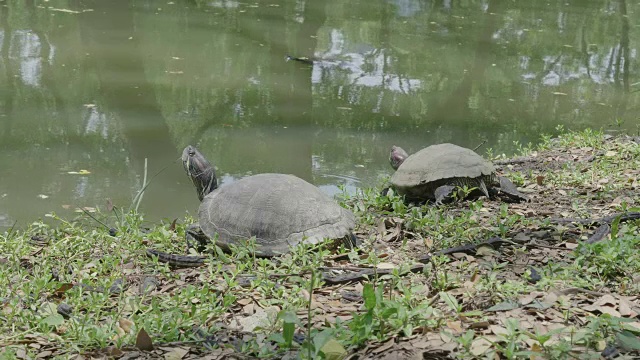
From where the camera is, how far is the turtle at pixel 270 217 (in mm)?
4598

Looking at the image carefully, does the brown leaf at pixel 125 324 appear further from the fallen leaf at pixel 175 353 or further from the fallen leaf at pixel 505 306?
the fallen leaf at pixel 505 306

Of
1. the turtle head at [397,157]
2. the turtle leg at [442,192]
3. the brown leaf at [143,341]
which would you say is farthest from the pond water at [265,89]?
the brown leaf at [143,341]

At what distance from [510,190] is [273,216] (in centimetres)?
230

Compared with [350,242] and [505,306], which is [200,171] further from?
[505,306]

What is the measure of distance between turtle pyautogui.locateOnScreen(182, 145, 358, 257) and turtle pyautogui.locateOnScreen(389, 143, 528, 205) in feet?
4.51

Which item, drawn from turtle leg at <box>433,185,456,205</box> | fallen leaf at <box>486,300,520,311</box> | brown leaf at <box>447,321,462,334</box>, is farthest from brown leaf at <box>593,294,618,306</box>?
turtle leg at <box>433,185,456,205</box>

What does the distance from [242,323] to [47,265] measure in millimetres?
1730

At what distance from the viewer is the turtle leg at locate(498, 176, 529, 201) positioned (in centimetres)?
593

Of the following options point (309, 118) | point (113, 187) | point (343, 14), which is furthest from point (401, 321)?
point (343, 14)

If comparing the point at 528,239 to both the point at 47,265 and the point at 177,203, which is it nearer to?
the point at 47,265

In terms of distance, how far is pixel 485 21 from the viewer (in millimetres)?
17438

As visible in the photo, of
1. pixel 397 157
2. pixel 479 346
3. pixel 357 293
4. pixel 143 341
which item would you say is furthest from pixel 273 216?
pixel 397 157

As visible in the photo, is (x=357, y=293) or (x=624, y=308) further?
(x=357, y=293)

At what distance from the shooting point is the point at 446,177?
599cm
